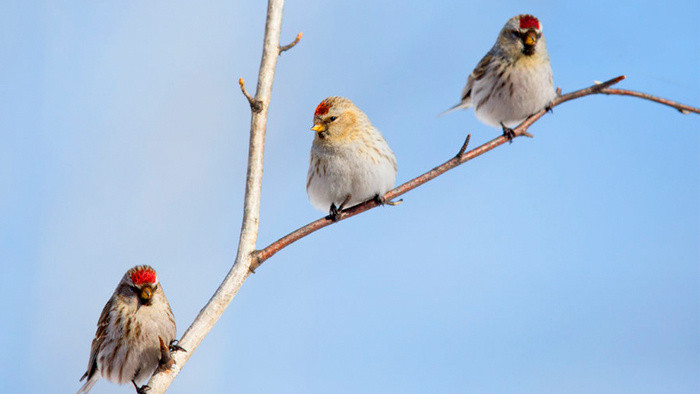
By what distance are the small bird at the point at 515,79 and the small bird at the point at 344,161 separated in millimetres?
410

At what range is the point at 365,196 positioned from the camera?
1.77m

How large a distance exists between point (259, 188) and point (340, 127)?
0.45m

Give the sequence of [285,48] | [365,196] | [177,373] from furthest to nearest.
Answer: [365,196], [285,48], [177,373]

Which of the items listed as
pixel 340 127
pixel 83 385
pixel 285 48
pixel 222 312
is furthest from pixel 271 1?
pixel 83 385

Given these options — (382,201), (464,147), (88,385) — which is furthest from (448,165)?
(88,385)

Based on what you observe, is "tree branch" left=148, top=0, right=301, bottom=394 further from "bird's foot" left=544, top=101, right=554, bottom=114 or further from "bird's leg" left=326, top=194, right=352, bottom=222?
"bird's foot" left=544, top=101, right=554, bottom=114

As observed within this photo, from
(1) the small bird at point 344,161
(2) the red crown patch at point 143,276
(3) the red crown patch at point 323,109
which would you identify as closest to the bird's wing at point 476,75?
(1) the small bird at point 344,161

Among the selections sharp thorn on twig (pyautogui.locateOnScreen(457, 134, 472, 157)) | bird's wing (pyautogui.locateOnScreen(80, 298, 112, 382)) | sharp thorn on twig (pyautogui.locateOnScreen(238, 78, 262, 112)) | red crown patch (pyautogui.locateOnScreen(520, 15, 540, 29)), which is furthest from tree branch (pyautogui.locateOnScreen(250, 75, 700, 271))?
bird's wing (pyautogui.locateOnScreen(80, 298, 112, 382))

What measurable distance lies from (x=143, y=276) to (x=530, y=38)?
140cm

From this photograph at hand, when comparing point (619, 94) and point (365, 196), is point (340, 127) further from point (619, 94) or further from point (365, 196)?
point (619, 94)

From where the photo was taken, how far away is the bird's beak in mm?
2059

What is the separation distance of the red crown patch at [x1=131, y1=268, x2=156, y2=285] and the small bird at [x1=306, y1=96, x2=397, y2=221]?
546 mm

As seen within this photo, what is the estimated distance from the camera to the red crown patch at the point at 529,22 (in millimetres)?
2016

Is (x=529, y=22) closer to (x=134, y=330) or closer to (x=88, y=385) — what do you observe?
(x=134, y=330)
